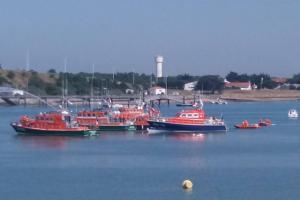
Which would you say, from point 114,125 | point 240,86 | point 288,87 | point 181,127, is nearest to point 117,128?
point 114,125

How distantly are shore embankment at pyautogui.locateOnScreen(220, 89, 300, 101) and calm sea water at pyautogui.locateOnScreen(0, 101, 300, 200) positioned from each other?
10173 cm

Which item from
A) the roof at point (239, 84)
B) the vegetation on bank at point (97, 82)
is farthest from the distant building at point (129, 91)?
the roof at point (239, 84)

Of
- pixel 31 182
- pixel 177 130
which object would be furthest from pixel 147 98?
pixel 31 182

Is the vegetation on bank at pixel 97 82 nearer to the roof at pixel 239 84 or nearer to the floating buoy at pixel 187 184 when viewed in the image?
the roof at pixel 239 84

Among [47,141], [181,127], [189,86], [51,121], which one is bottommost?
[47,141]

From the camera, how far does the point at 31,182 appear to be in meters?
36.8

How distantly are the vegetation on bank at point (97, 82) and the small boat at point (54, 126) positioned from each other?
74701 millimetres

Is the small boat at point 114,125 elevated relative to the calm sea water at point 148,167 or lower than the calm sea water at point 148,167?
elevated

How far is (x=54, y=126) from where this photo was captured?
2388 inches

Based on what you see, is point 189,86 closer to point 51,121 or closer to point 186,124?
point 186,124

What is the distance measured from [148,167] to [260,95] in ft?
422

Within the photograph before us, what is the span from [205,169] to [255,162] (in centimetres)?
367

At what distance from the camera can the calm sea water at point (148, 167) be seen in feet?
113

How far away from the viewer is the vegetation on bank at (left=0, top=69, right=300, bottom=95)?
149m
